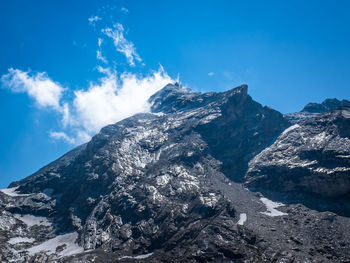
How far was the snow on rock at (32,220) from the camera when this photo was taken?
378 feet

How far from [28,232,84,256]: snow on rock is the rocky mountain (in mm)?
489

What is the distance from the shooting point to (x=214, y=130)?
15938cm

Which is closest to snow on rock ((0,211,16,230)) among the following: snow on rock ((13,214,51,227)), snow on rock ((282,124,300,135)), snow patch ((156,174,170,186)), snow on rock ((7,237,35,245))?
snow on rock ((13,214,51,227))

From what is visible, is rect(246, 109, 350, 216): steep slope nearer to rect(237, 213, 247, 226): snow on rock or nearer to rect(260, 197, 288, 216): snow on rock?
rect(260, 197, 288, 216): snow on rock

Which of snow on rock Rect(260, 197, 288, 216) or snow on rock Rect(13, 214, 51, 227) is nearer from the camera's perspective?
snow on rock Rect(260, 197, 288, 216)

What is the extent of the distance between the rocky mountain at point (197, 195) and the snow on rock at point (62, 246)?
49 centimetres

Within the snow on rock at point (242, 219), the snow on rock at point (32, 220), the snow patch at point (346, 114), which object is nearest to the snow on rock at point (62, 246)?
the snow on rock at point (32, 220)

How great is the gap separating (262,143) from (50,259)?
122009 millimetres

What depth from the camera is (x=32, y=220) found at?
118 meters

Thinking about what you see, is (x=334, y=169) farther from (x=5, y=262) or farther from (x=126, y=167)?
(x=5, y=262)

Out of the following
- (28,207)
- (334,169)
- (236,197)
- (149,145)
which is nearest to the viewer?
(334,169)

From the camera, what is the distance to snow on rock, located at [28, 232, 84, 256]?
293ft

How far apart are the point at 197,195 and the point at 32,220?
3127 inches

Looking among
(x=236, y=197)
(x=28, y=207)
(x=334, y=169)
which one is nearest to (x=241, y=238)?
(x=236, y=197)
